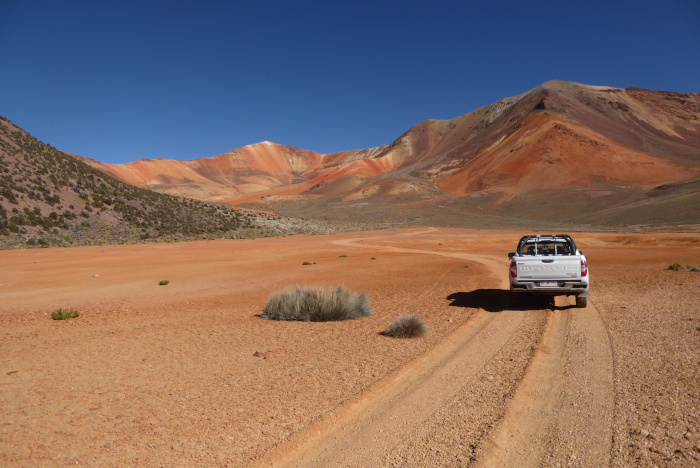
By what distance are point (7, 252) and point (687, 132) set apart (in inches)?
6411

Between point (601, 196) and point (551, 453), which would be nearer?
point (551, 453)

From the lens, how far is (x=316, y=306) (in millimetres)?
10328

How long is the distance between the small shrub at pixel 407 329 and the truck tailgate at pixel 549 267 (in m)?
3.79

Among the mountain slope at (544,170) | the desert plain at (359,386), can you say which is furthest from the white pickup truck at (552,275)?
the mountain slope at (544,170)

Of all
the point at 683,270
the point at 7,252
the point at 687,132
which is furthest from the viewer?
the point at 687,132

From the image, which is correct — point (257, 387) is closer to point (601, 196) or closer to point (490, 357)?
point (490, 357)

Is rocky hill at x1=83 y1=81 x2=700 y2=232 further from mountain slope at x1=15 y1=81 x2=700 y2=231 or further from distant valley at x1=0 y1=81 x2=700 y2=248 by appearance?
Answer: distant valley at x1=0 y1=81 x2=700 y2=248

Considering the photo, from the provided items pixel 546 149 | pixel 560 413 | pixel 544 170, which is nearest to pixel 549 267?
pixel 560 413

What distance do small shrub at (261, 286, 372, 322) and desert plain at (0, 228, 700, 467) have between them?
1.48ft

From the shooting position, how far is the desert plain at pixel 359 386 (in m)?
4.05

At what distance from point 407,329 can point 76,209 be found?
4736 cm

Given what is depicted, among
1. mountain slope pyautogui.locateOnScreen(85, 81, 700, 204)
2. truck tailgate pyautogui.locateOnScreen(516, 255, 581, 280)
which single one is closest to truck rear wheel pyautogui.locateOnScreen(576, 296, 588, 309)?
truck tailgate pyautogui.locateOnScreen(516, 255, 581, 280)

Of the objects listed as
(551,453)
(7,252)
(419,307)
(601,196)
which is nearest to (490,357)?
(551,453)

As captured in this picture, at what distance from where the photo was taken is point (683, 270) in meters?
16.8
